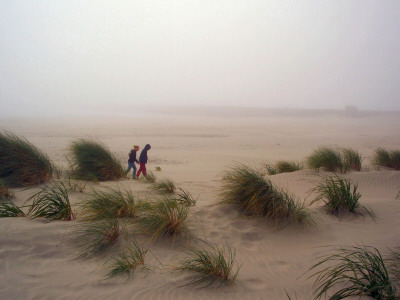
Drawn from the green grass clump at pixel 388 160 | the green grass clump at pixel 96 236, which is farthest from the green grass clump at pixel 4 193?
the green grass clump at pixel 388 160

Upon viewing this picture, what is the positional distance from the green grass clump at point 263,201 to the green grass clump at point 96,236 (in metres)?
2.35

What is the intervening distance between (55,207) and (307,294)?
414cm

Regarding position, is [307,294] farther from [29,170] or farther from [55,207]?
[29,170]

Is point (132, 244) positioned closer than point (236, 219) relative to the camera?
Yes

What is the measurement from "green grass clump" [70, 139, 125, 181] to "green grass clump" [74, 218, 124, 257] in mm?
4450

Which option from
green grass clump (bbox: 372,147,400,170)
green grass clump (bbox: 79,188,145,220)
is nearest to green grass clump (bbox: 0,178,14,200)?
green grass clump (bbox: 79,188,145,220)

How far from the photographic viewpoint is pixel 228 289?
11.6 ft

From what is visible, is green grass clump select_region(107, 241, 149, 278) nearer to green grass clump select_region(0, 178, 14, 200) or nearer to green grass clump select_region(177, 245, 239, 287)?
green grass clump select_region(177, 245, 239, 287)

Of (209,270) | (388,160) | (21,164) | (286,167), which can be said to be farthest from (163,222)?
(388,160)

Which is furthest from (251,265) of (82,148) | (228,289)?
(82,148)

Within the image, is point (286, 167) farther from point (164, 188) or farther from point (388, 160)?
point (164, 188)

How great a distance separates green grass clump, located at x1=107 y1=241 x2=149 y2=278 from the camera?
12.3 ft

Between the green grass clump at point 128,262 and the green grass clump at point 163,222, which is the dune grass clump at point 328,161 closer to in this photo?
the green grass clump at point 163,222

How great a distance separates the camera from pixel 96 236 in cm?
445
